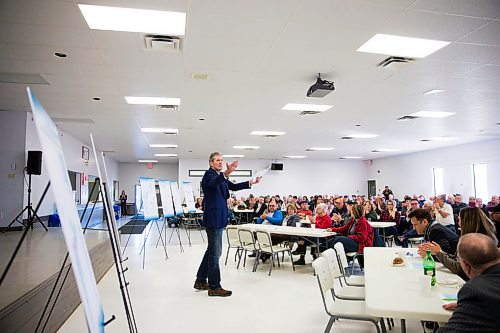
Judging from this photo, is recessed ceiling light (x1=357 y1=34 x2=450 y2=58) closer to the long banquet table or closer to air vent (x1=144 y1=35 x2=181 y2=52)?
air vent (x1=144 y1=35 x2=181 y2=52)

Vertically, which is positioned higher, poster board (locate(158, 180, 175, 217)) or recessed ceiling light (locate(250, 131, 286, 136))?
recessed ceiling light (locate(250, 131, 286, 136))

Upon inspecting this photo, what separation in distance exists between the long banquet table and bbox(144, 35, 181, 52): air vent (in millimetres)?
3417

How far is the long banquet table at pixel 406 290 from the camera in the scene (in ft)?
6.12

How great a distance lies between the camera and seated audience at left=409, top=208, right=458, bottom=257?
3.26 meters

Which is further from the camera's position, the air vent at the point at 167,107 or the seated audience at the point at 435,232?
the air vent at the point at 167,107

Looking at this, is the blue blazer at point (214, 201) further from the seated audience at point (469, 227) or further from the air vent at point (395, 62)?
the air vent at point (395, 62)

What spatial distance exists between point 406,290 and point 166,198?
22.4 feet

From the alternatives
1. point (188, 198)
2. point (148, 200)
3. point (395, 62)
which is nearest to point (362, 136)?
point (188, 198)

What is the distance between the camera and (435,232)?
337 centimetres

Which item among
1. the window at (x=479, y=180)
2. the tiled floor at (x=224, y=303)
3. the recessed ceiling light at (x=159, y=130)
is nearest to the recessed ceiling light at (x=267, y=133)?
the recessed ceiling light at (x=159, y=130)

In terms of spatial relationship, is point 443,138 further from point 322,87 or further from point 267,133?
point 322,87

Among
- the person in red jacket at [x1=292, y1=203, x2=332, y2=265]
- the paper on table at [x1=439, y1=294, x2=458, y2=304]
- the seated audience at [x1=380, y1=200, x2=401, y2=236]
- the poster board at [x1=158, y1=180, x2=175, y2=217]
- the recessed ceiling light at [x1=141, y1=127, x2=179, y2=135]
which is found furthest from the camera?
the recessed ceiling light at [x1=141, y1=127, x2=179, y2=135]

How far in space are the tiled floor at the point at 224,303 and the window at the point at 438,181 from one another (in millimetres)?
11513

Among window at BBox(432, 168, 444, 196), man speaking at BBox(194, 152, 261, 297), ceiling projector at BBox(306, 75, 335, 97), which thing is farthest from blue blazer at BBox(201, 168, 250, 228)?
window at BBox(432, 168, 444, 196)
